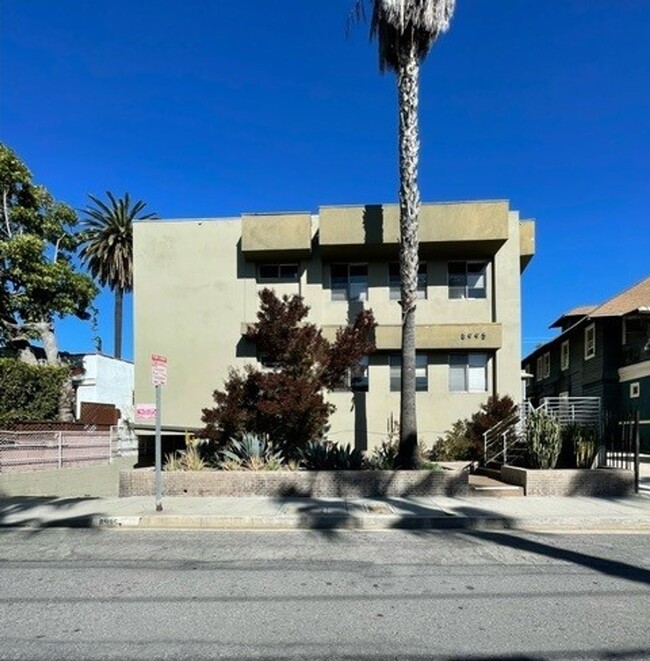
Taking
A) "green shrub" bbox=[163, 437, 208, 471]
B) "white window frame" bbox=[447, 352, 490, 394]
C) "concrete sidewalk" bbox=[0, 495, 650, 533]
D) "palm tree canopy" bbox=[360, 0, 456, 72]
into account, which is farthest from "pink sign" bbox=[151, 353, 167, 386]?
"white window frame" bbox=[447, 352, 490, 394]

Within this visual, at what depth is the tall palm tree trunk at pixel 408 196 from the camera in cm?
1455

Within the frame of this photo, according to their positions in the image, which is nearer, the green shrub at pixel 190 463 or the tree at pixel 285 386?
the green shrub at pixel 190 463

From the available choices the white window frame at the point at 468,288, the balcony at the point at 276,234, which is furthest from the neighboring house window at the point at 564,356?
the balcony at the point at 276,234

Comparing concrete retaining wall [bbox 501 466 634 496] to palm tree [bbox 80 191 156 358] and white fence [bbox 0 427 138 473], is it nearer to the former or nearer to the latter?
white fence [bbox 0 427 138 473]

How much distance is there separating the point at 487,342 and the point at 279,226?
766 centimetres

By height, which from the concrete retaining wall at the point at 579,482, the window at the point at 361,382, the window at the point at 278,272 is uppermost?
the window at the point at 278,272

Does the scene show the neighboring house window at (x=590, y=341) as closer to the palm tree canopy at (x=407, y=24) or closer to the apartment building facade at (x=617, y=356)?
the apartment building facade at (x=617, y=356)

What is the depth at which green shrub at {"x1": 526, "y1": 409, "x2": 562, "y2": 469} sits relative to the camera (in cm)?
1340

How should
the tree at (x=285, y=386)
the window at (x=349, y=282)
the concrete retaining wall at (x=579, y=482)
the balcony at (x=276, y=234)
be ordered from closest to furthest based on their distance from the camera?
1. the concrete retaining wall at (x=579, y=482)
2. the tree at (x=285, y=386)
3. the balcony at (x=276, y=234)
4. the window at (x=349, y=282)

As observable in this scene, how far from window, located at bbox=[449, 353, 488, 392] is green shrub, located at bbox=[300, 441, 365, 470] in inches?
293

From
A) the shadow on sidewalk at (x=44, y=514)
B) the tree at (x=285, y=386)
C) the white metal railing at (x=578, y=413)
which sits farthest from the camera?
the white metal railing at (x=578, y=413)

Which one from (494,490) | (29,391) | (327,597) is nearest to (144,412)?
(29,391)

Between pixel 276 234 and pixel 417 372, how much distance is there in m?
6.47

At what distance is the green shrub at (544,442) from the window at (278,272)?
10.2 meters
